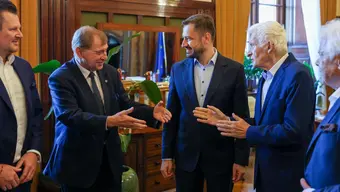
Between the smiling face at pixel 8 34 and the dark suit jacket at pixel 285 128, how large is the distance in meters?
1.25

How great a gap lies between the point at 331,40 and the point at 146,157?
264 cm

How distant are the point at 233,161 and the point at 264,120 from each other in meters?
0.41

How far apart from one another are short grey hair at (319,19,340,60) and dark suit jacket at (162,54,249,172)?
0.80 m

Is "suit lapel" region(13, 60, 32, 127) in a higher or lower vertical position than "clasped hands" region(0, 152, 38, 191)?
higher

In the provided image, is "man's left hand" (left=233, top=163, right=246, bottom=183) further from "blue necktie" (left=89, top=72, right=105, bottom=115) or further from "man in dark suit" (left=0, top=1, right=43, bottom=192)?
"man in dark suit" (left=0, top=1, right=43, bottom=192)

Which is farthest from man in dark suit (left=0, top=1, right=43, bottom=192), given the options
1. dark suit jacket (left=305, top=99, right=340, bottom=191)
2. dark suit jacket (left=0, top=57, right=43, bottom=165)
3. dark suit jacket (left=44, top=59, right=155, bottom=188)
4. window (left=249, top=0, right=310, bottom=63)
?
window (left=249, top=0, right=310, bottom=63)

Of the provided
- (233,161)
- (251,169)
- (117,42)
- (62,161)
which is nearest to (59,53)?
(117,42)

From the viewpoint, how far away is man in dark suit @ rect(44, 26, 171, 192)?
6.77 ft

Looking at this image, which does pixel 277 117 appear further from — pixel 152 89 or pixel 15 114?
pixel 15 114

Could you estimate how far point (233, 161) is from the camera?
7.78 feet

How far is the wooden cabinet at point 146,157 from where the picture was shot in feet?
12.5

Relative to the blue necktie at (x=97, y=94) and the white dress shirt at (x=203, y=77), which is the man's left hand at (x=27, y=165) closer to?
the blue necktie at (x=97, y=94)

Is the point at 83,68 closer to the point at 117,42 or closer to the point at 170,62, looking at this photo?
the point at 117,42

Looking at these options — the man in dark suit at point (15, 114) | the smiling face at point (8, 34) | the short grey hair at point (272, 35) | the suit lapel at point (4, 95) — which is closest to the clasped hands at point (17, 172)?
the man in dark suit at point (15, 114)
